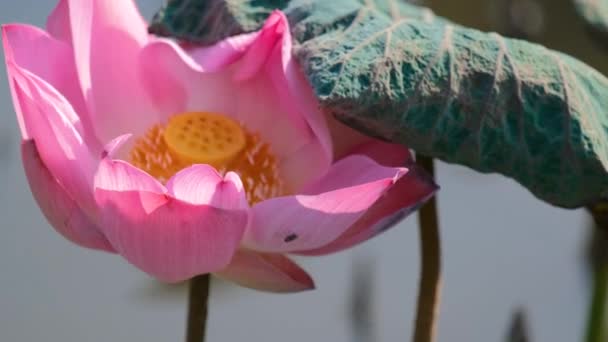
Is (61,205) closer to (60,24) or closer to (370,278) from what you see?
(60,24)

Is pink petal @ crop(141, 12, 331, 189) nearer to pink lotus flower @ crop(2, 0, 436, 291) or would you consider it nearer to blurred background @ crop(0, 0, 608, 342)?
pink lotus flower @ crop(2, 0, 436, 291)

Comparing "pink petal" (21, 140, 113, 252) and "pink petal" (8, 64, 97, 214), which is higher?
"pink petal" (8, 64, 97, 214)

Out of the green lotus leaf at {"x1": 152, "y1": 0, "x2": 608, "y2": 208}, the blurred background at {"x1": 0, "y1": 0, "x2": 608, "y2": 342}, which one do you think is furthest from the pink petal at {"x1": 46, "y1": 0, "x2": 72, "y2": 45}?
the blurred background at {"x1": 0, "y1": 0, "x2": 608, "y2": 342}

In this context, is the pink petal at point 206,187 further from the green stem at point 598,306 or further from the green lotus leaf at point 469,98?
the green stem at point 598,306

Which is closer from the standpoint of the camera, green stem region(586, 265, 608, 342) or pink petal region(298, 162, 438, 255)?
pink petal region(298, 162, 438, 255)

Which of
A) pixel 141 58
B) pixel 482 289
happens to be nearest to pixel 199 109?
pixel 141 58

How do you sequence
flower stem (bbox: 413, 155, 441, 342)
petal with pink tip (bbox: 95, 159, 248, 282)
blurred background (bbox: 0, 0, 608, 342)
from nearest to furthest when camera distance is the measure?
petal with pink tip (bbox: 95, 159, 248, 282)
flower stem (bbox: 413, 155, 441, 342)
blurred background (bbox: 0, 0, 608, 342)

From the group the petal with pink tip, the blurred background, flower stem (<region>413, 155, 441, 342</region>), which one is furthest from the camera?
the blurred background

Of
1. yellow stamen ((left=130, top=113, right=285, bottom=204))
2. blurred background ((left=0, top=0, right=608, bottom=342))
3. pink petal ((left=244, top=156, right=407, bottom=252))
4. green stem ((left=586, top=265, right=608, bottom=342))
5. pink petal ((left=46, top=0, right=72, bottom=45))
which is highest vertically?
pink petal ((left=46, top=0, right=72, bottom=45))
